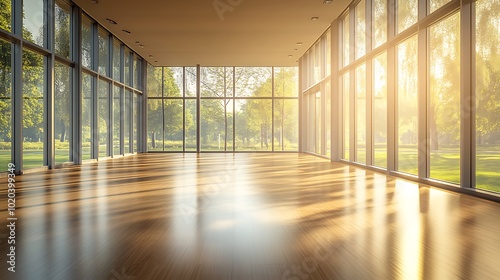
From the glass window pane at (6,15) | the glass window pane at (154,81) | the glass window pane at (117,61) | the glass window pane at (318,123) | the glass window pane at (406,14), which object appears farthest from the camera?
the glass window pane at (154,81)

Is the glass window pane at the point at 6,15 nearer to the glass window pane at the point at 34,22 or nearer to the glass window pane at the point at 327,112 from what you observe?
the glass window pane at the point at 34,22

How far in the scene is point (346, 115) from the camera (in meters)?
10.6

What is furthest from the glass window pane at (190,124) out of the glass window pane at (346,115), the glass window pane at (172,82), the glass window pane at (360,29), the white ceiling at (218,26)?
the glass window pane at (360,29)

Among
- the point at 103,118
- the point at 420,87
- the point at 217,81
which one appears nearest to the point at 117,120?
the point at 103,118

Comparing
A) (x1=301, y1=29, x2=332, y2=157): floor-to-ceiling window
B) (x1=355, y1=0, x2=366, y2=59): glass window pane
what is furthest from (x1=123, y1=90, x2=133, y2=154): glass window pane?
(x1=355, y1=0, x2=366, y2=59): glass window pane

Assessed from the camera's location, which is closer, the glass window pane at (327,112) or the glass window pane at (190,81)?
the glass window pane at (327,112)

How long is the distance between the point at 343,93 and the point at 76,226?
885 cm

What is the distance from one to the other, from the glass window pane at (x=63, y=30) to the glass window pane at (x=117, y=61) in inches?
131

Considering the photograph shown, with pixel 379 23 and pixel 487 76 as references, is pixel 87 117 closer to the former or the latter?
pixel 379 23

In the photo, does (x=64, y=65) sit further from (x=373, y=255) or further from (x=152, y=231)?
(x=373, y=255)

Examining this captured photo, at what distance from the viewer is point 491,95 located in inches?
204

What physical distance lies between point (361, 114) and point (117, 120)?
8.38 meters

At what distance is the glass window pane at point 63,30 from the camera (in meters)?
9.02

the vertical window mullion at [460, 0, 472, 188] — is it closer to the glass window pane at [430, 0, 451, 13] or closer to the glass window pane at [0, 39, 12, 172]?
the glass window pane at [430, 0, 451, 13]
